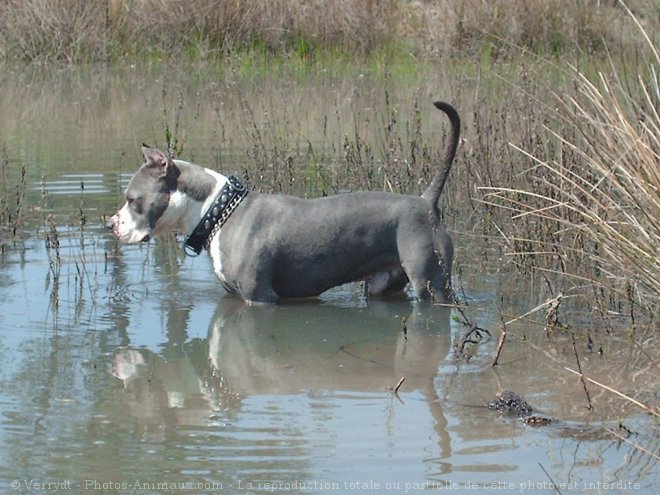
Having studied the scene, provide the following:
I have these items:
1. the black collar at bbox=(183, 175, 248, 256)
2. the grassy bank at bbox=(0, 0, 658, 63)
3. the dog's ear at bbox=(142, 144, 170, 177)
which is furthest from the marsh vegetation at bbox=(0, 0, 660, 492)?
the dog's ear at bbox=(142, 144, 170, 177)

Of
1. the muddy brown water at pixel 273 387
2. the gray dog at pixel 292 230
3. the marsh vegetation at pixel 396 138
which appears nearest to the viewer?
the muddy brown water at pixel 273 387

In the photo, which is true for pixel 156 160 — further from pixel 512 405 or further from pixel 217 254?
pixel 512 405

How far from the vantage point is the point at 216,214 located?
8914mm

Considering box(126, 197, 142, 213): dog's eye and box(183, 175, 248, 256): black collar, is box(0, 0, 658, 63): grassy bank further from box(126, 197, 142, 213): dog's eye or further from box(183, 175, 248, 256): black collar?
box(126, 197, 142, 213): dog's eye

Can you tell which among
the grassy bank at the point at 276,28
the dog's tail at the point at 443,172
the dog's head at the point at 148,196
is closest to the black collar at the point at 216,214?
the dog's head at the point at 148,196

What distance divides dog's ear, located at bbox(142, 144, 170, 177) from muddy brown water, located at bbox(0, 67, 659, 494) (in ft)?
2.83

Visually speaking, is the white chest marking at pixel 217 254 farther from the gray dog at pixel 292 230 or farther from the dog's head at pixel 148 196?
the dog's head at pixel 148 196

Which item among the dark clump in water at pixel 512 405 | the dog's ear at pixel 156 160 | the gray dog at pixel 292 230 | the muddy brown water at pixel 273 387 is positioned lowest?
the muddy brown water at pixel 273 387

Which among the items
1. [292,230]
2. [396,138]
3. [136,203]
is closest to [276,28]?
[396,138]

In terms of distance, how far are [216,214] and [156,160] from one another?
20.2 inches

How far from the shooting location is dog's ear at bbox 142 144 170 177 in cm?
887

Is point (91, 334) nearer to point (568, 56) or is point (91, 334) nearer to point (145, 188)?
point (145, 188)

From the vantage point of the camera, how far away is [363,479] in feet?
19.3

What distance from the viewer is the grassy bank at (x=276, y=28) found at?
20844 millimetres
